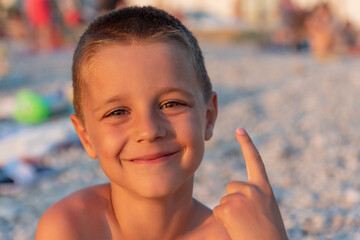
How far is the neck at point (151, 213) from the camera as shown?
1.74m

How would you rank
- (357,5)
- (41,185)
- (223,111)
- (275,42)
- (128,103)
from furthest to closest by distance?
1. (357,5)
2. (275,42)
3. (223,111)
4. (41,185)
5. (128,103)

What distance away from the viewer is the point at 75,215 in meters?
1.74

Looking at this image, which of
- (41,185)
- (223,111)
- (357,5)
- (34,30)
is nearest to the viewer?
(41,185)

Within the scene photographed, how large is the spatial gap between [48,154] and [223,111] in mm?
2302

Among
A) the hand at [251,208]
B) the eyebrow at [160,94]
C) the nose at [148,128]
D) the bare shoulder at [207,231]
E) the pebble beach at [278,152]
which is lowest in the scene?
the pebble beach at [278,152]

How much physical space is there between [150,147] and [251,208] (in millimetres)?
371

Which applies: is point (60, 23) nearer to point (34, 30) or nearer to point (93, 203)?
point (34, 30)

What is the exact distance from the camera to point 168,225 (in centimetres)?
179

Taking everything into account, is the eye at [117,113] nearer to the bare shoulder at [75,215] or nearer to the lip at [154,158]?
the lip at [154,158]

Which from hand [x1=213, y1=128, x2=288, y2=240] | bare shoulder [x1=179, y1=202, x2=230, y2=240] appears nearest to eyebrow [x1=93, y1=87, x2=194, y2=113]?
hand [x1=213, y1=128, x2=288, y2=240]

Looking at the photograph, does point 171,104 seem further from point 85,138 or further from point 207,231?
point 207,231

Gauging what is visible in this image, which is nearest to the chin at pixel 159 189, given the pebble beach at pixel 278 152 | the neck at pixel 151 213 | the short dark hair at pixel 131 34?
the neck at pixel 151 213

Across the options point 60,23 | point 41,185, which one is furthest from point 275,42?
point 41,185

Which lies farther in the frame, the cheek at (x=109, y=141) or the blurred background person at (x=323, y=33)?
the blurred background person at (x=323, y=33)
